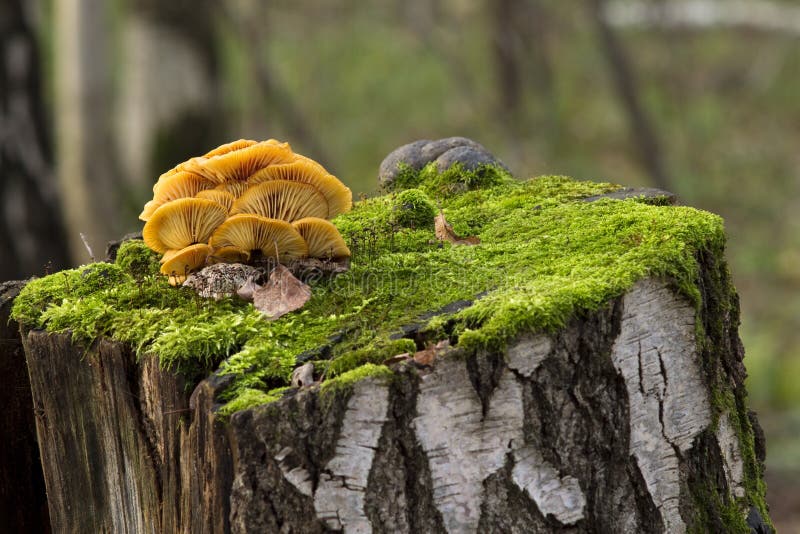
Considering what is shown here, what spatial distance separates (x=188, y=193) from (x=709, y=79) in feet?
55.1

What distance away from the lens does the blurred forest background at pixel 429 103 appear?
7.89 meters

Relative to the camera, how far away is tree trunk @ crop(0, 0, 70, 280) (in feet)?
24.7

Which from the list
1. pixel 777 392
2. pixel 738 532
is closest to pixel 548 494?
pixel 738 532

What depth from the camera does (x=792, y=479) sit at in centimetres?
718

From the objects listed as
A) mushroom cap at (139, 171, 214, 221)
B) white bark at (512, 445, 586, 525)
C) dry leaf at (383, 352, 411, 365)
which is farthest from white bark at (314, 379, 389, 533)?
mushroom cap at (139, 171, 214, 221)

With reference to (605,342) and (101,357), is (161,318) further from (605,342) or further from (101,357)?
(605,342)

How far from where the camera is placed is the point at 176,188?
Result: 2863mm

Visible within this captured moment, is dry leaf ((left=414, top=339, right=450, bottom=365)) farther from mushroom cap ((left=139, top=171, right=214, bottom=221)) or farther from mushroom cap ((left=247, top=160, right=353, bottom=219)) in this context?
mushroom cap ((left=139, top=171, right=214, bottom=221))

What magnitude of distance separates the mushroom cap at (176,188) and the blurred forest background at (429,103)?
59cm

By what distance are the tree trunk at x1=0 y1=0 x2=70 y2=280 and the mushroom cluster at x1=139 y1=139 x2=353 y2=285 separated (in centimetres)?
515

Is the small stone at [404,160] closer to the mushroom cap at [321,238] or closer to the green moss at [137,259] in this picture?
the mushroom cap at [321,238]

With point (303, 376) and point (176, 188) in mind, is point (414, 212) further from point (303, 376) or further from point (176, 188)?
point (303, 376)

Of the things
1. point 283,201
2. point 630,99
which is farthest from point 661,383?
point 630,99

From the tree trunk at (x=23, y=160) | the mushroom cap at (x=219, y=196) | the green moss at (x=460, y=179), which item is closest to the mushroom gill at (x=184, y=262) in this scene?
the mushroom cap at (x=219, y=196)
